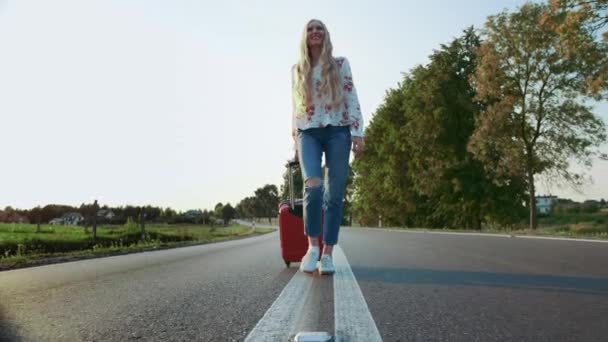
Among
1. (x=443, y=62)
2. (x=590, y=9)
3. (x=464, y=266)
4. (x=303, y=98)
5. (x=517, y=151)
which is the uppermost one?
(x=443, y=62)

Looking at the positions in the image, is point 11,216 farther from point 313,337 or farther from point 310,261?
point 313,337

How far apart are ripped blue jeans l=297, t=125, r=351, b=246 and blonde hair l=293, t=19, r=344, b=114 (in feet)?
0.89

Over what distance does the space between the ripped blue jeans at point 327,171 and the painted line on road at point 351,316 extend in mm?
714

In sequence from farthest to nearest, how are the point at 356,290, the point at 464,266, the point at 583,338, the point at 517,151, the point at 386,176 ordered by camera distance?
the point at 386,176
the point at 517,151
the point at 464,266
the point at 356,290
the point at 583,338

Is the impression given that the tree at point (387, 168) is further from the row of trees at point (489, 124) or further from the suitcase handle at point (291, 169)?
the suitcase handle at point (291, 169)

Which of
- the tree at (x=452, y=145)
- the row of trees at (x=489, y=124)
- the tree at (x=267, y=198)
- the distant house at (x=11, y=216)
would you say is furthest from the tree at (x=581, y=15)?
the tree at (x=267, y=198)

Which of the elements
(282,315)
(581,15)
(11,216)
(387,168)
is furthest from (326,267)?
(11,216)

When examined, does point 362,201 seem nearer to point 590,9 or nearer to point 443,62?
point 443,62

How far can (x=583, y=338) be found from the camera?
247cm

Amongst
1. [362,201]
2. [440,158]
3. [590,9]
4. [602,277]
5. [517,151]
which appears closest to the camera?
[602,277]

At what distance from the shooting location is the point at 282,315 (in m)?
2.94

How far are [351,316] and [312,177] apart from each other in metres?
2.20

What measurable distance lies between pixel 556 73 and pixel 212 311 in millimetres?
27381

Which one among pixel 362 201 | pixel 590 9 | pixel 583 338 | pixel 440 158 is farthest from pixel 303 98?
pixel 362 201
